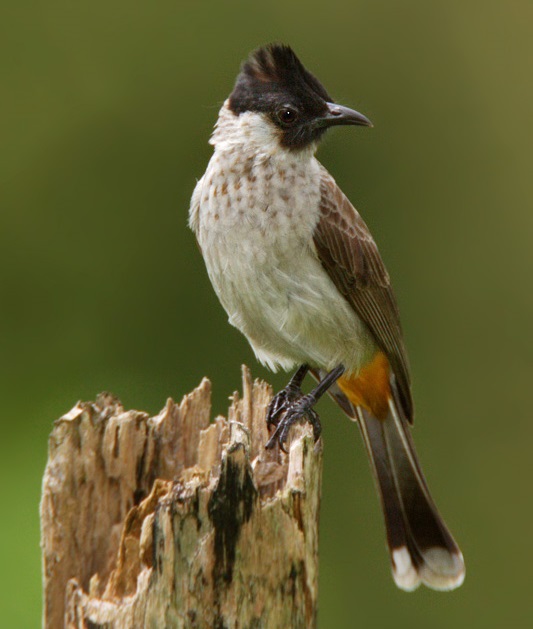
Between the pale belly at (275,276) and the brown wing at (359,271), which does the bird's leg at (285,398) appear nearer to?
the pale belly at (275,276)

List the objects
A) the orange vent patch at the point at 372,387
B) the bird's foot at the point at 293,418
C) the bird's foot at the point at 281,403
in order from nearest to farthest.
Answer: the bird's foot at the point at 293,418 < the bird's foot at the point at 281,403 < the orange vent patch at the point at 372,387

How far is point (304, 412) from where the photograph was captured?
3715 millimetres

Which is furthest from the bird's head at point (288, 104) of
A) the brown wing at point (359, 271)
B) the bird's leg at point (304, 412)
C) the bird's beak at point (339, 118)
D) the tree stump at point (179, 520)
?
the tree stump at point (179, 520)

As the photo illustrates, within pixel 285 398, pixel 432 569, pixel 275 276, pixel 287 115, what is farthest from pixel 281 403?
pixel 287 115

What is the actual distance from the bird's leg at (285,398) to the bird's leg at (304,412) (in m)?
0.03

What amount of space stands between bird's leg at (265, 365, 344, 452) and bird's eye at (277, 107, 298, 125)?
0.82 meters

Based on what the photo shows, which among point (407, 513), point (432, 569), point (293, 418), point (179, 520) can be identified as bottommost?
point (179, 520)

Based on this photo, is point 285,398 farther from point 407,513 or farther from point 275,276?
point 407,513

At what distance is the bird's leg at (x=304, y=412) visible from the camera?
3473 mm

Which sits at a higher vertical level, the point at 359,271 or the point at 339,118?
the point at 339,118

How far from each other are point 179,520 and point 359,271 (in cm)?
146

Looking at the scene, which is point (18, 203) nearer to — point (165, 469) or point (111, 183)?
point (111, 183)

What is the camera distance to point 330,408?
18.2ft

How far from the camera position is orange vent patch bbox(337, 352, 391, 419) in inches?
159
